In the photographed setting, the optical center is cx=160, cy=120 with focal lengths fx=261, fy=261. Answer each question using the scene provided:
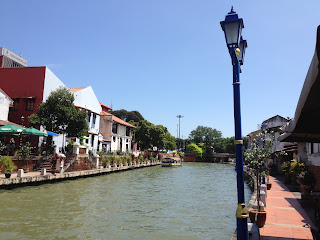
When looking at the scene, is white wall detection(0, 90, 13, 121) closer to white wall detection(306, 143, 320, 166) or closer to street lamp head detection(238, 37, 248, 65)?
white wall detection(306, 143, 320, 166)

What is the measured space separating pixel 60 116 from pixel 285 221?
2193 centimetres

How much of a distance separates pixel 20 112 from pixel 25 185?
13.3 meters

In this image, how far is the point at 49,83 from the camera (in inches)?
1151

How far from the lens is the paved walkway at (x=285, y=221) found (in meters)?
6.29

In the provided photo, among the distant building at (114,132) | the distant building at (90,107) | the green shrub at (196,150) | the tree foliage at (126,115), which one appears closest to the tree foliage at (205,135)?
the green shrub at (196,150)

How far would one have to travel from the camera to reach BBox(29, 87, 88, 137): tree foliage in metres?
24.8

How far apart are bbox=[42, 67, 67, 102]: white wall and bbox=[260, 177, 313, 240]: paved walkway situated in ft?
82.1

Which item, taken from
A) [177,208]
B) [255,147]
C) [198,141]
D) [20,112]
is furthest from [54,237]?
[198,141]

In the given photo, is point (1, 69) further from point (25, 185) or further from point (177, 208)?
point (177, 208)

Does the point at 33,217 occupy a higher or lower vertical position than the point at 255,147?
lower

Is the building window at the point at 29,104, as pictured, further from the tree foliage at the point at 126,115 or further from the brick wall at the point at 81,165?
the tree foliage at the point at 126,115

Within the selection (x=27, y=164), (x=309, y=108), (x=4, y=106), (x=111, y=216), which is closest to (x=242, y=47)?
(x=309, y=108)

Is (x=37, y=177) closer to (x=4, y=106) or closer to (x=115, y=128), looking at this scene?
(x=4, y=106)

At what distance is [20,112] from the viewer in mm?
28125
